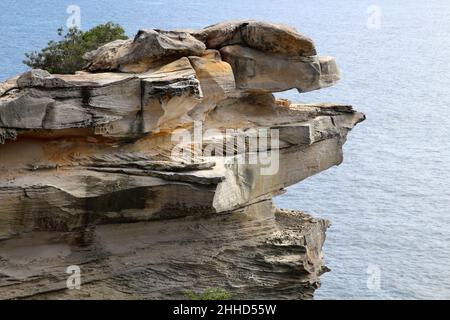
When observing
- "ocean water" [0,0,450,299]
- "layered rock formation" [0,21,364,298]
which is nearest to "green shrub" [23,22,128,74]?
"ocean water" [0,0,450,299]

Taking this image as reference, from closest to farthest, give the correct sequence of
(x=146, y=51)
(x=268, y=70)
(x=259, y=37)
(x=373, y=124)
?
1. (x=146, y=51)
2. (x=259, y=37)
3. (x=268, y=70)
4. (x=373, y=124)

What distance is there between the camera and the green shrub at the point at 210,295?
34.2 m

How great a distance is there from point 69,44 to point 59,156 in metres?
18.1

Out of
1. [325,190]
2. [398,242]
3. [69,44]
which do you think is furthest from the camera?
[325,190]

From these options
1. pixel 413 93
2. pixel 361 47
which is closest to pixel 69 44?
pixel 413 93

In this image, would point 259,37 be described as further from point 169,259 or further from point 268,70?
point 169,259

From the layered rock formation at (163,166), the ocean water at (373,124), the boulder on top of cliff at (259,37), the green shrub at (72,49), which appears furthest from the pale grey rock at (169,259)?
the green shrub at (72,49)

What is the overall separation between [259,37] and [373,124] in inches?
1397

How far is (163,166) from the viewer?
109 ft

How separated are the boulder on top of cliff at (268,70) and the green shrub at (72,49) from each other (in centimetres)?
1316

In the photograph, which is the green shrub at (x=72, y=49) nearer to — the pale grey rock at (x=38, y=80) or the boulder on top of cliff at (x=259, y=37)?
the boulder on top of cliff at (x=259, y=37)

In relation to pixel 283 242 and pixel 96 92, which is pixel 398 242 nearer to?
pixel 283 242

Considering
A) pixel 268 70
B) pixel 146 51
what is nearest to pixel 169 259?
pixel 146 51

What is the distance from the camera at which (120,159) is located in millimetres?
33344
